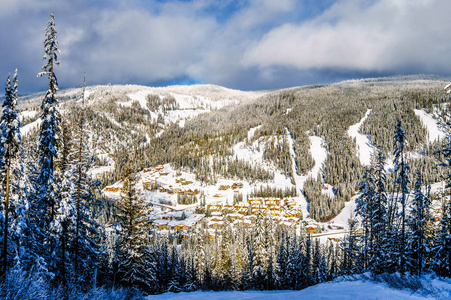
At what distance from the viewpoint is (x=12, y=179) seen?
1320cm

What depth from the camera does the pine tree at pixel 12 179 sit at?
40.7 feet

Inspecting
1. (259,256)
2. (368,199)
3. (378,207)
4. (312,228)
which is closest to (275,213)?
(312,228)

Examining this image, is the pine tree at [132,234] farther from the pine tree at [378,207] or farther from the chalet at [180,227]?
the chalet at [180,227]

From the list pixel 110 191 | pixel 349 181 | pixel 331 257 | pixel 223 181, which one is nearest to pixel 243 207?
pixel 223 181

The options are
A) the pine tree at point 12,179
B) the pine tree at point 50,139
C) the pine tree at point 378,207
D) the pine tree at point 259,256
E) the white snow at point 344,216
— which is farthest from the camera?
the white snow at point 344,216

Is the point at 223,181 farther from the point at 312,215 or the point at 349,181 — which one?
the point at 349,181

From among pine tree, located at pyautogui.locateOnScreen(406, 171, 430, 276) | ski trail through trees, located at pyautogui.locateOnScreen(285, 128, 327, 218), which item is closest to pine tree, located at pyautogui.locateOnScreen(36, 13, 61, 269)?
pine tree, located at pyautogui.locateOnScreen(406, 171, 430, 276)

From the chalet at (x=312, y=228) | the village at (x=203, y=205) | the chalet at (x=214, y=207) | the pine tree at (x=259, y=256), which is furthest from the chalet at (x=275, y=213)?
the pine tree at (x=259, y=256)

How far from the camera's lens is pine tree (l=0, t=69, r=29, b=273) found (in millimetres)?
12398

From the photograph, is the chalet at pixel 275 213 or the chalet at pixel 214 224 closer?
the chalet at pixel 214 224

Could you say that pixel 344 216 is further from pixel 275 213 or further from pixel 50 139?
pixel 50 139

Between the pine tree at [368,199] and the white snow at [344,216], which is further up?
the pine tree at [368,199]

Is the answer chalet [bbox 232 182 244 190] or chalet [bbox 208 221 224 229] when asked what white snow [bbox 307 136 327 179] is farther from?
chalet [bbox 208 221 224 229]

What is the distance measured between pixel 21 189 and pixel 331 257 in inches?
2780
